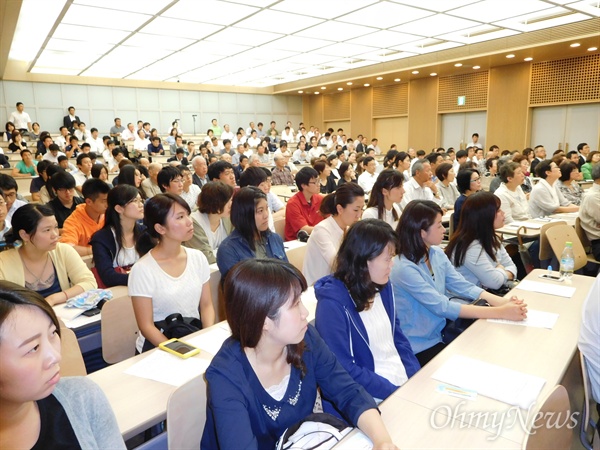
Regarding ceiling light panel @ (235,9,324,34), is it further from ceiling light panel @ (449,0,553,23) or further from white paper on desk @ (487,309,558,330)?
white paper on desk @ (487,309,558,330)

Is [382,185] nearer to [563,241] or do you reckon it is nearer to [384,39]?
[563,241]

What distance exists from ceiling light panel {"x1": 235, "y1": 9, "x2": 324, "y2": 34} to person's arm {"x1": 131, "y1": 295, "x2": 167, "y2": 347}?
6.69 meters

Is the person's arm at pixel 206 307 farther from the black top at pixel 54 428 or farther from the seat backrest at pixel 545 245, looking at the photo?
the seat backrest at pixel 545 245

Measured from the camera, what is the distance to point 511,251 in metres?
4.96

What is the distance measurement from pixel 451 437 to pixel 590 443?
999 millimetres

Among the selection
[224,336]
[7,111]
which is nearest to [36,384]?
[224,336]

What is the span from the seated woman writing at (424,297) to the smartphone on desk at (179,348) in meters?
1.25

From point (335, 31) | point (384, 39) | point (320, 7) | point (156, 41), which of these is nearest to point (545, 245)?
point (320, 7)

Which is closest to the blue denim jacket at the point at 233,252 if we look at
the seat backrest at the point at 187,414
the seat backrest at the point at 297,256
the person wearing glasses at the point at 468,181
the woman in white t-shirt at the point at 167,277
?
the woman in white t-shirt at the point at 167,277

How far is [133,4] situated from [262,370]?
25.0 ft

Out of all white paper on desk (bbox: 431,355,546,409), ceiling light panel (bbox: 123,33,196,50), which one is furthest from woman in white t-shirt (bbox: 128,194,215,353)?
ceiling light panel (bbox: 123,33,196,50)

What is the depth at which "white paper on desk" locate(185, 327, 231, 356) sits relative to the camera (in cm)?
213

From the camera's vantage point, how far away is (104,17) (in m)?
7.86

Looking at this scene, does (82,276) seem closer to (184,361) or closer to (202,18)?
(184,361)
